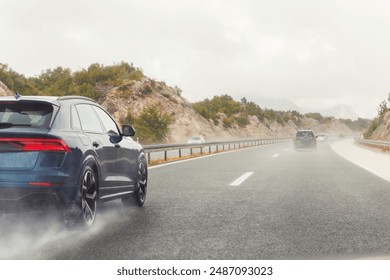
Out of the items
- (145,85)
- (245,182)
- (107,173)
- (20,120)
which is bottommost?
(245,182)

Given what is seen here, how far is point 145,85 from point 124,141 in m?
60.2

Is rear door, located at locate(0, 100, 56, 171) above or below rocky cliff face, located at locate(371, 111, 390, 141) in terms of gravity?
above

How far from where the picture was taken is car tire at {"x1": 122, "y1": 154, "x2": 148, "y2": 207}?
27.4 feet

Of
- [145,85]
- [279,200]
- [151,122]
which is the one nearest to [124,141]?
[279,200]

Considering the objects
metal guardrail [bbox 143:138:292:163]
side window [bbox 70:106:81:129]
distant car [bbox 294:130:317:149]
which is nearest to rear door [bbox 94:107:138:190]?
side window [bbox 70:106:81:129]

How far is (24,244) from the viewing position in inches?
224

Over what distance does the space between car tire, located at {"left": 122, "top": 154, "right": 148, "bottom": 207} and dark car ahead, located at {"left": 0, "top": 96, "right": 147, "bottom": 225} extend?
1009mm

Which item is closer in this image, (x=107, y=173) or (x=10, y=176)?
(x=10, y=176)

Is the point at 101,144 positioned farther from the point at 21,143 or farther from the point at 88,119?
the point at 21,143

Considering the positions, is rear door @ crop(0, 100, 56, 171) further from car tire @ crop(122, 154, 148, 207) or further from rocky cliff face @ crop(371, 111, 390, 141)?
rocky cliff face @ crop(371, 111, 390, 141)

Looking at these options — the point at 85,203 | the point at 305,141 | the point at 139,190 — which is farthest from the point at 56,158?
the point at 305,141

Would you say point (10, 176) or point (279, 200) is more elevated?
point (10, 176)

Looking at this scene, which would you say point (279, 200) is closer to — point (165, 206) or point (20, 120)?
point (165, 206)

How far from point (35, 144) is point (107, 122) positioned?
2711mm
